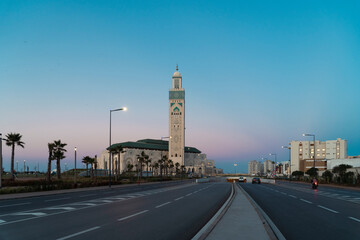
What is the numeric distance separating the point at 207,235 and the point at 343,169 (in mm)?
68142

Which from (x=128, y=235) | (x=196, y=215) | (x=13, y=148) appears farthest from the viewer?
(x=13, y=148)

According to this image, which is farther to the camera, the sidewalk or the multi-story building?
the multi-story building

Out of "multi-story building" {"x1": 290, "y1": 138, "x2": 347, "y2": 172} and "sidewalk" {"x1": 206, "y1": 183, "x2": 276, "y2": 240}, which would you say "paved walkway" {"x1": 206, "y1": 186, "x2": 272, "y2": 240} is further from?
"multi-story building" {"x1": 290, "y1": 138, "x2": 347, "y2": 172}

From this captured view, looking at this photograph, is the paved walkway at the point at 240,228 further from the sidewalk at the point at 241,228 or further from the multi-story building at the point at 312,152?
the multi-story building at the point at 312,152

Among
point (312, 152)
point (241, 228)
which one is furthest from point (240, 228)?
point (312, 152)

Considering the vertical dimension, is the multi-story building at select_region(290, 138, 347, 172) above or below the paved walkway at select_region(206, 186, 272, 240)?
below

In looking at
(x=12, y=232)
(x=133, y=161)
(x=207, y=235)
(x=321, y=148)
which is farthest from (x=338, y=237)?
(x=321, y=148)

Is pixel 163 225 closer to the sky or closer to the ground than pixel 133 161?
closer to the sky

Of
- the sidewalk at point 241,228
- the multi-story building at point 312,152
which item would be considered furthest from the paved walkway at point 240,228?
the multi-story building at point 312,152

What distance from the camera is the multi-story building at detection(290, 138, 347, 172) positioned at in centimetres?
17821

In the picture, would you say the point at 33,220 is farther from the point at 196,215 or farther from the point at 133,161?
the point at 133,161

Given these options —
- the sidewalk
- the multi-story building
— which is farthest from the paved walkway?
the multi-story building

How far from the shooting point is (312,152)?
18688 cm

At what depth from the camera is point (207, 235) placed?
334 inches
